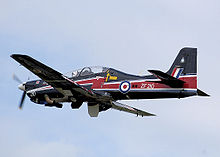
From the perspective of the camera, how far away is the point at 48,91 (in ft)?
90.8

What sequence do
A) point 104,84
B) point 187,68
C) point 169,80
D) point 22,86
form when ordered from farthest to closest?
point 22,86, point 104,84, point 187,68, point 169,80

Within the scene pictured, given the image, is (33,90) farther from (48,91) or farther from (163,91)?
(163,91)

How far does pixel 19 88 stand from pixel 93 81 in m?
4.44

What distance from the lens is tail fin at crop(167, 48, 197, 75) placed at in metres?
25.4

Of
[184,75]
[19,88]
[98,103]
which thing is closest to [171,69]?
[184,75]

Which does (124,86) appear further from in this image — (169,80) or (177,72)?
(177,72)

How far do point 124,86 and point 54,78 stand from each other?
3464mm

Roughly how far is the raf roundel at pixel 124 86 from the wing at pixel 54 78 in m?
1.35

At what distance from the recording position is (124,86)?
26156mm

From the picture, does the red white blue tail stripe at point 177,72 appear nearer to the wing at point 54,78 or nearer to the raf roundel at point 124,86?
the raf roundel at point 124,86

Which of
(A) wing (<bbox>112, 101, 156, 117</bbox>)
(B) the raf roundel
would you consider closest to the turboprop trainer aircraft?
(B) the raf roundel

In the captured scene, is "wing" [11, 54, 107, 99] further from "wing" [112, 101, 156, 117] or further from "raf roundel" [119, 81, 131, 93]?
"wing" [112, 101, 156, 117]


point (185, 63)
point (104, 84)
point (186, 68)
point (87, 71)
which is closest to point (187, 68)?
point (186, 68)

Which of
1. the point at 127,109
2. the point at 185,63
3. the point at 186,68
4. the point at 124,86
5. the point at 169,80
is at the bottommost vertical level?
the point at 127,109
